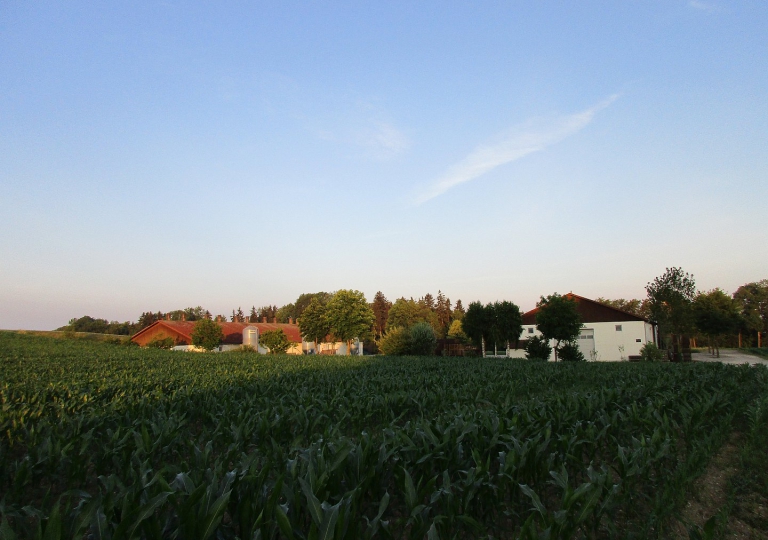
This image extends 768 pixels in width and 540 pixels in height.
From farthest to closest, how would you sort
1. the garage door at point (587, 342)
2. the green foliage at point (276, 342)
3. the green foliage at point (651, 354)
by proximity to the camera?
the green foliage at point (276, 342)
the garage door at point (587, 342)
the green foliage at point (651, 354)

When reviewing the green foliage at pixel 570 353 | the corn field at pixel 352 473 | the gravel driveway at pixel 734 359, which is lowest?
the gravel driveway at pixel 734 359

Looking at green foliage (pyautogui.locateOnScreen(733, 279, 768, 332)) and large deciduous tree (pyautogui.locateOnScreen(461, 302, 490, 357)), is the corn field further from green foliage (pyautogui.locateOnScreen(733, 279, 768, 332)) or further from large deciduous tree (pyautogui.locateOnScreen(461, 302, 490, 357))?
green foliage (pyautogui.locateOnScreen(733, 279, 768, 332))

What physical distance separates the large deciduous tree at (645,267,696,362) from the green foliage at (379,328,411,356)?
2025 cm

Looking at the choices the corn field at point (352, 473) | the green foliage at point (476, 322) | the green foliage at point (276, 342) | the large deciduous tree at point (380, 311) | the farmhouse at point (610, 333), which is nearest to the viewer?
the corn field at point (352, 473)

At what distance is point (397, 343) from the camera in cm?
3988

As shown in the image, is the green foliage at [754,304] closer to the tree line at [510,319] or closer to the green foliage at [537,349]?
the tree line at [510,319]

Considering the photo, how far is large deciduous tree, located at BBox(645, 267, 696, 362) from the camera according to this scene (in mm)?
28938

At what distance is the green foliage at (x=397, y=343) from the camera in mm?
39688

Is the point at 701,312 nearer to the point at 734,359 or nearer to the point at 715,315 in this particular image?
the point at 715,315

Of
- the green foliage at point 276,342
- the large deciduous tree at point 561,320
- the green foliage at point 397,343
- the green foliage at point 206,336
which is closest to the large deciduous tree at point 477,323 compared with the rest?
the green foliage at point 397,343

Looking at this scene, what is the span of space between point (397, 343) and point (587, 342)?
61.6 feet

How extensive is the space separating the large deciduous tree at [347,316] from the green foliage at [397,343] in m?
9.92

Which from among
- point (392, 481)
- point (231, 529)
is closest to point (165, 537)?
point (231, 529)

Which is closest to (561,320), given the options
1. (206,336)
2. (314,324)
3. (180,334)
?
(314,324)
